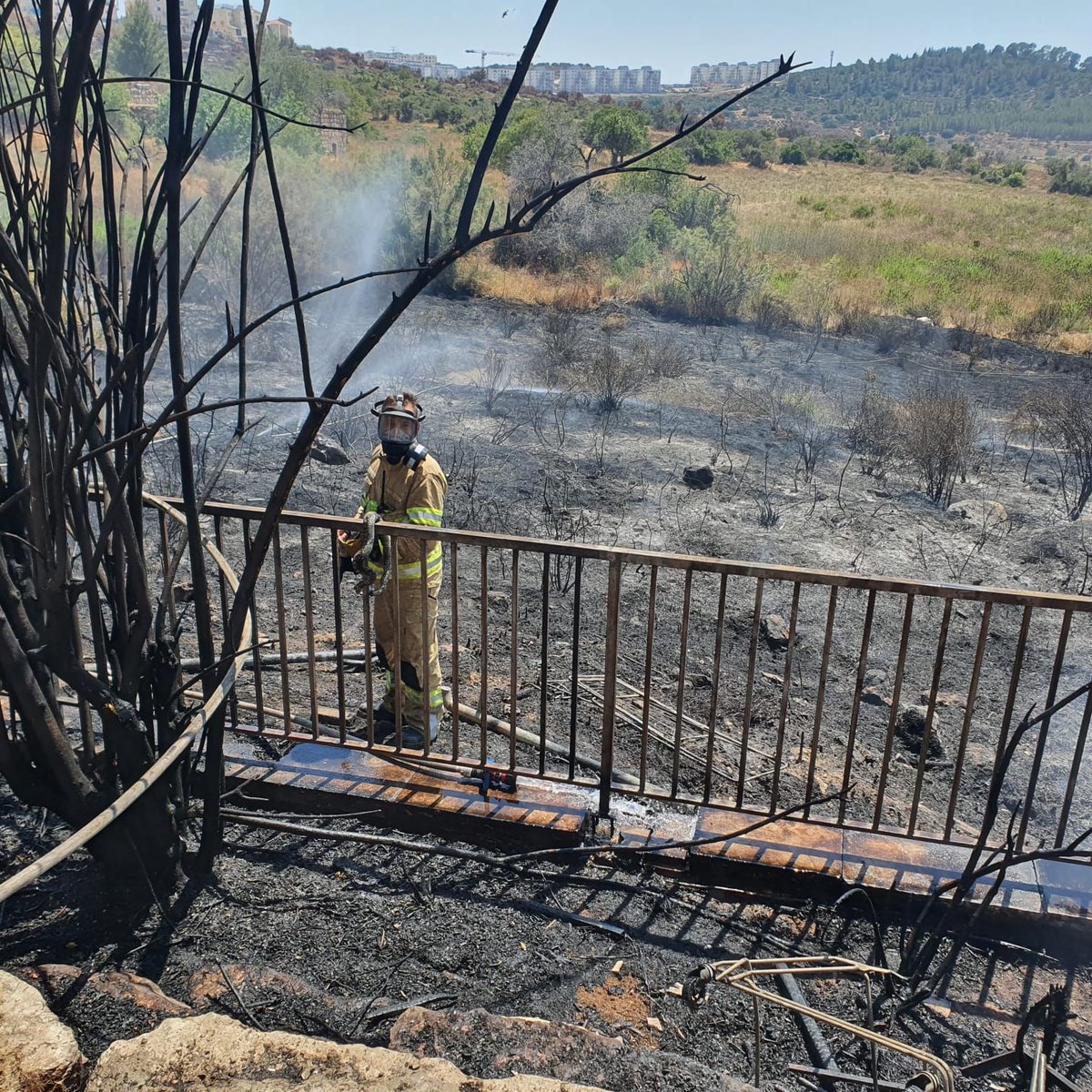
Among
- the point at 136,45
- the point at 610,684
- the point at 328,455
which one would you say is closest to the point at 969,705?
the point at 610,684

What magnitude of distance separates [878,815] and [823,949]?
2.07 feet

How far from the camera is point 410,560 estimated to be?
511cm

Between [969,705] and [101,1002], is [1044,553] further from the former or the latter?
[101,1002]

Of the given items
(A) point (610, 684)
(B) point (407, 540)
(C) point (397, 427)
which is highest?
(C) point (397, 427)

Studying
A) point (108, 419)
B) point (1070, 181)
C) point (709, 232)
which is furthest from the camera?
point (1070, 181)

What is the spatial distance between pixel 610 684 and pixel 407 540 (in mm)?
1663

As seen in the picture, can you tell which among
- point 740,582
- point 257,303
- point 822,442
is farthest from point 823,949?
point 257,303

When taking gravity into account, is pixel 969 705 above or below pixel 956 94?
below

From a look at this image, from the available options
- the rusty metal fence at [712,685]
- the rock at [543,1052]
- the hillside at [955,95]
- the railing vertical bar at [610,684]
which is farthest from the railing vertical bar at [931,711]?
the hillside at [955,95]

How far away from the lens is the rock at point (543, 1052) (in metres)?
2.27

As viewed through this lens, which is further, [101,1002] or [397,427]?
[397,427]

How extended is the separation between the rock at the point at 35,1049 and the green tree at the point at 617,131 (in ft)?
110

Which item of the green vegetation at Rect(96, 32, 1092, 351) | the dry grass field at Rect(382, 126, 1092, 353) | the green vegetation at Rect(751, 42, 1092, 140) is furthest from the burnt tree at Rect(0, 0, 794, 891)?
the green vegetation at Rect(751, 42, 1092, 140)

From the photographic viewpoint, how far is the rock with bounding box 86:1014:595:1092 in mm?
2027
